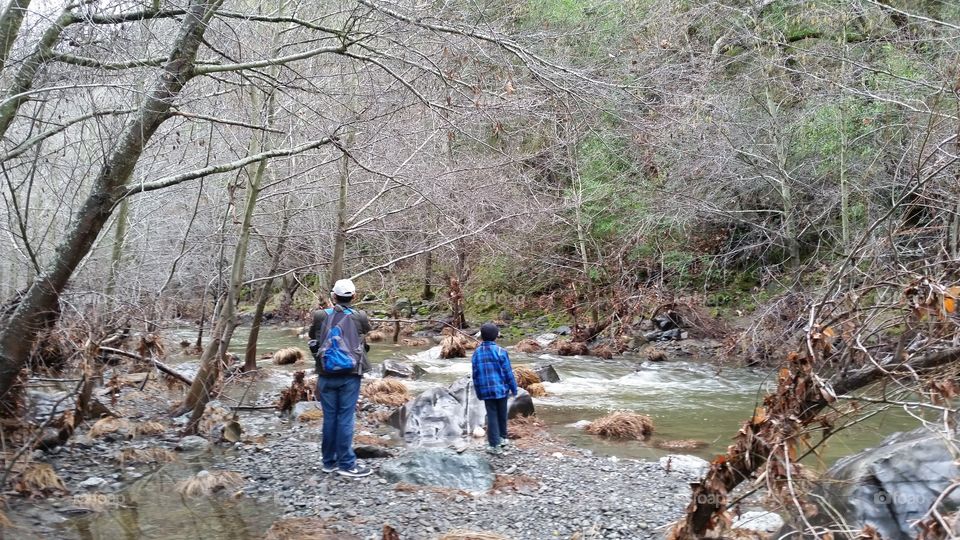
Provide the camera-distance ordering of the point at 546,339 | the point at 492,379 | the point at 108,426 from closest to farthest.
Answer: the point at 492,379 < the point at 108,426 < the point at 546,339

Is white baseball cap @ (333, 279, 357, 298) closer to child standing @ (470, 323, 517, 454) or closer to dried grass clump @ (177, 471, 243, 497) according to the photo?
child standing @ (470, 323, 517, 454)

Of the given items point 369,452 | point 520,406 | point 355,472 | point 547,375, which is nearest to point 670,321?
point 547,375

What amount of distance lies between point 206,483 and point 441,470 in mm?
2120

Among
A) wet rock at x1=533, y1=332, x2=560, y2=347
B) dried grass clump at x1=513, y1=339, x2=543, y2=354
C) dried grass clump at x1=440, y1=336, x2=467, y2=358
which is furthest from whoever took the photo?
wet rock at x1=533, y1=332, x2=560, y2=347

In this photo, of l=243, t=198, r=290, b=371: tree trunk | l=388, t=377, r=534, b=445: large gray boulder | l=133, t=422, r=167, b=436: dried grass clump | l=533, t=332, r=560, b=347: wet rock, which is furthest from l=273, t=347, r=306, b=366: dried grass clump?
l=133, t=422, r=167, b=436: dried grass clump

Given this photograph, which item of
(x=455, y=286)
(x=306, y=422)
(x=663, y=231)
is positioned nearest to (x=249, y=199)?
(x=306, y=422)

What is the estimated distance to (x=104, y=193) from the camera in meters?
5.93

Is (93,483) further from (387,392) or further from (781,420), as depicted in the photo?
(781,420)

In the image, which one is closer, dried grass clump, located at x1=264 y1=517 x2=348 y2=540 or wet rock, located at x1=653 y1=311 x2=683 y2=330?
dried grass clump, located at x1=264 y1=517 x2=348 y2=540

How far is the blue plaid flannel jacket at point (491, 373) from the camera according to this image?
835 centimetres

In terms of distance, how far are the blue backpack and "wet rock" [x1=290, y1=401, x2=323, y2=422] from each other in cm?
320

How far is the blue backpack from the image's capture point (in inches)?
278

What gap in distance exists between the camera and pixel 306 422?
993 cm

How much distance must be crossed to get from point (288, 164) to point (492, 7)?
549 cm
